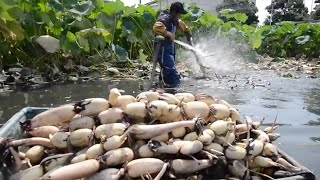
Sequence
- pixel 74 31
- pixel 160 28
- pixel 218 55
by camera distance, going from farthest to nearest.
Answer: pixel 218 55 → pixel 74 31 → pixel 160 28

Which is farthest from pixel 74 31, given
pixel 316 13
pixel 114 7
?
pixel 316 13

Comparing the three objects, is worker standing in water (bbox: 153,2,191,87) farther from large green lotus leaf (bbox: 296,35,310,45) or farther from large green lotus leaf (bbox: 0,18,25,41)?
large green lotus leaf (bbox: 296,35,310,45)

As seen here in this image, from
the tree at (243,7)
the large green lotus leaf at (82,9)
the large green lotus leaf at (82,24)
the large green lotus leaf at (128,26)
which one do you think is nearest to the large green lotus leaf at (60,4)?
the large green lotus leaf at (82,9)

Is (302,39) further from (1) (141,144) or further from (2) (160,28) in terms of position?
(1) (141,144)

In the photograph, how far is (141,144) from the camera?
232cm

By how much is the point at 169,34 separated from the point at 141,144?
19.1 feet

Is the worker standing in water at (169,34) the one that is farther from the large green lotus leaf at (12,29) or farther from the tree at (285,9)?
the tree at (285,9)

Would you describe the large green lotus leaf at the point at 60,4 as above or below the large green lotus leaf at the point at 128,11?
above

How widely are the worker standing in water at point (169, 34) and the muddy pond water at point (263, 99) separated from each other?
42 centimetres

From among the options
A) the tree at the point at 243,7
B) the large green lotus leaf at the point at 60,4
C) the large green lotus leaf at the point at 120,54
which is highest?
the tree at the point at 243,7

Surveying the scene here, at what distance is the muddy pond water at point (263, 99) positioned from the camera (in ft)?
15.6

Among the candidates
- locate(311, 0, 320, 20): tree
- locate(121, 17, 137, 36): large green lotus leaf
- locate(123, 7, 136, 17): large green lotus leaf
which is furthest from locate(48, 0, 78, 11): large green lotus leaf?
locate(311, 0, 320, 20): tree

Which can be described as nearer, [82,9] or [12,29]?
[12,29]

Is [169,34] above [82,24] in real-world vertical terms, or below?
below
